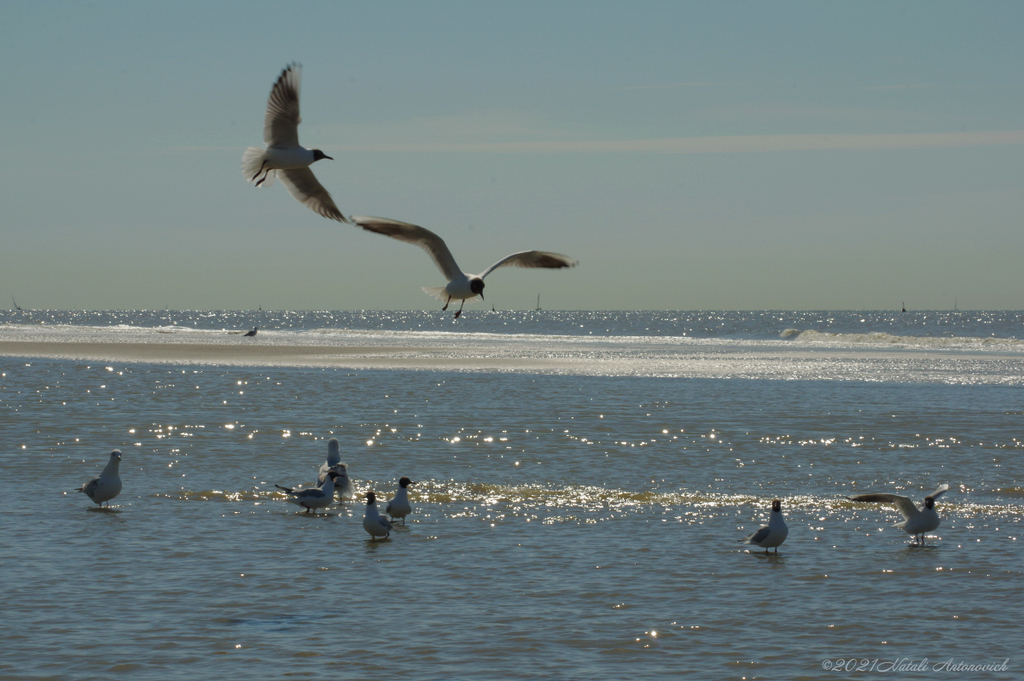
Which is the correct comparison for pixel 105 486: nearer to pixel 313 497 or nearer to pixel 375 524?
pixel 313 497

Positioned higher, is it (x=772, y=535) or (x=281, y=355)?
(x=281, y=355)

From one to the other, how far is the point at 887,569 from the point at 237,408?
18.9 meters

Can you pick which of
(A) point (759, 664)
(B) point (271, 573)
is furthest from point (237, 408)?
(A) point (759, 664)

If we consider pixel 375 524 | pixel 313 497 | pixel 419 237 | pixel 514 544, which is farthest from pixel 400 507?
pixel 419 237

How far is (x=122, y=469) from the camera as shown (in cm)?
1747

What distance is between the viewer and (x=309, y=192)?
8.16m

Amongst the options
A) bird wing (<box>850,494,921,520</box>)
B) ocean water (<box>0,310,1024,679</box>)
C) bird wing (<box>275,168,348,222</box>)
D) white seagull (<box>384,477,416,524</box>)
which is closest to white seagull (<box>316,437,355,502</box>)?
ocean water (<box>0,310,1024,679</box>)

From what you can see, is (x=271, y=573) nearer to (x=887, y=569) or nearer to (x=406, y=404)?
(x=887, y=569)

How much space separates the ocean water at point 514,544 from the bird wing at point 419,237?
123 inches

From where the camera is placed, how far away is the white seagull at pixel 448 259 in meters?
8.65

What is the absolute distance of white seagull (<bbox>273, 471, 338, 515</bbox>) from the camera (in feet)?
47.2

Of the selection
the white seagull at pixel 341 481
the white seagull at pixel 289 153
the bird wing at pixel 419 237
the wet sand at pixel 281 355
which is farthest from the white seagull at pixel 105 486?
the wet sand at pixel 281 355

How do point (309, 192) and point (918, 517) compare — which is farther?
point (918, 517)

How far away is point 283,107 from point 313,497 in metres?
7.51
